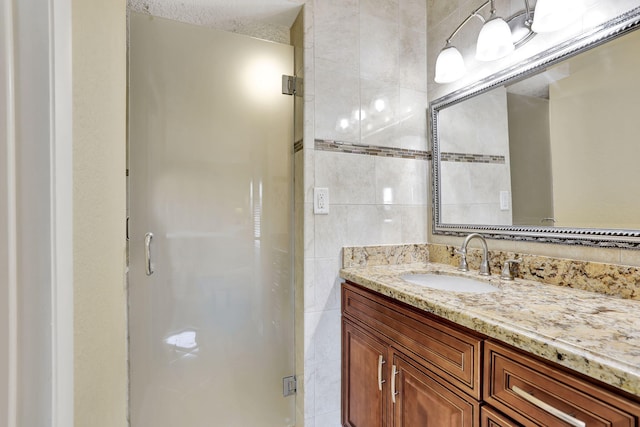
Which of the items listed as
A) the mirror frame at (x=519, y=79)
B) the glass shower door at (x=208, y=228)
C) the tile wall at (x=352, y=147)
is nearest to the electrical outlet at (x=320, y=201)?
the tile wall at (x=352, y=147)

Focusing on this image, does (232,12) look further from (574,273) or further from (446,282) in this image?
(574,273)

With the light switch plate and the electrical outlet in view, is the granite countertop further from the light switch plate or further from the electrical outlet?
the electrical outlet

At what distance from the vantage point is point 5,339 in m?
0.30

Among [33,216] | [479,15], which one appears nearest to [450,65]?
[479,15]

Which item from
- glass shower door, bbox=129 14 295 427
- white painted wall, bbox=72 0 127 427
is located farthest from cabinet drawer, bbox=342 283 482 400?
white painted wall, bbox=72 0 127 427

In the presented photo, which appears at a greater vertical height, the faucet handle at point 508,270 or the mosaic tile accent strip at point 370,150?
the mosaic tile accent strip at point 370,150

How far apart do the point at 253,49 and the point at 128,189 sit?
921 mm

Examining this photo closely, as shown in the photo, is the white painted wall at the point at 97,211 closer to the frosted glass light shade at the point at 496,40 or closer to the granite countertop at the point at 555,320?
the granite countertop at the point at 555,320

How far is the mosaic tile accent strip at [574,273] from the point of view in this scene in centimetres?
95

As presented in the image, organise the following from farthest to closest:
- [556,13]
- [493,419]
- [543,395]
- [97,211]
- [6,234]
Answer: [556,13] → [493,419] → [543,395] → [97,211] → [6,234]

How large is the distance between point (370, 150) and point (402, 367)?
1.04 meters

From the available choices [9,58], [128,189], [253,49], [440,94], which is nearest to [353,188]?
[440,94]

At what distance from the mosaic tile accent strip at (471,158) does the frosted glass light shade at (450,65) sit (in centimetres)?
38

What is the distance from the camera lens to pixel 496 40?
4.14ft
